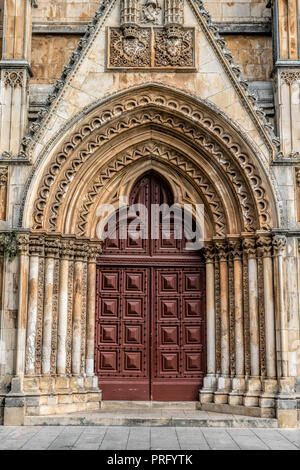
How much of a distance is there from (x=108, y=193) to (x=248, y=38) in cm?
510

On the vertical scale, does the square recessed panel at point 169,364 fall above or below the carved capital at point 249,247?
below

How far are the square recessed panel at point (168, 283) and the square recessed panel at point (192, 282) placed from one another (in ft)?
0.78

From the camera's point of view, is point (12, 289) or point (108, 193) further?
point (108, 193)

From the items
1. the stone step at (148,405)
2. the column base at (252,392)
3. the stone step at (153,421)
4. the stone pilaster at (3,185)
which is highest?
the stone pilaster at (3,185)

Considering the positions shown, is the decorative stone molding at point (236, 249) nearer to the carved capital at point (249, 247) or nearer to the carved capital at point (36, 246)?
the carved capital at point (249, 247)

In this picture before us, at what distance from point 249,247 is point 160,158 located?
119 inches

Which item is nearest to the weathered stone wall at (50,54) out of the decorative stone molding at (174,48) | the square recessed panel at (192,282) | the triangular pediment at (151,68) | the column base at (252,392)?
the triangular pediment at (151,68)

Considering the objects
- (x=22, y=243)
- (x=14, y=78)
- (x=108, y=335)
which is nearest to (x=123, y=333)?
(x=108, y=335)

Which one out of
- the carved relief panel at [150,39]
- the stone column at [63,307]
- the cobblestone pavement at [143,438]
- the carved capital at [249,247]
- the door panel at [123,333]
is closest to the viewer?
the cobblestone pavement at [143,438]

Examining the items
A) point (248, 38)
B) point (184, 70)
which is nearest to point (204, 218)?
point (184, 70)

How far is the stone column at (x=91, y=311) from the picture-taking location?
13.6 metres

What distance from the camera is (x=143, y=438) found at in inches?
424

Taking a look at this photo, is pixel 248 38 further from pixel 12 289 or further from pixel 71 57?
pixel 12 289

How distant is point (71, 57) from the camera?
13539 mm
